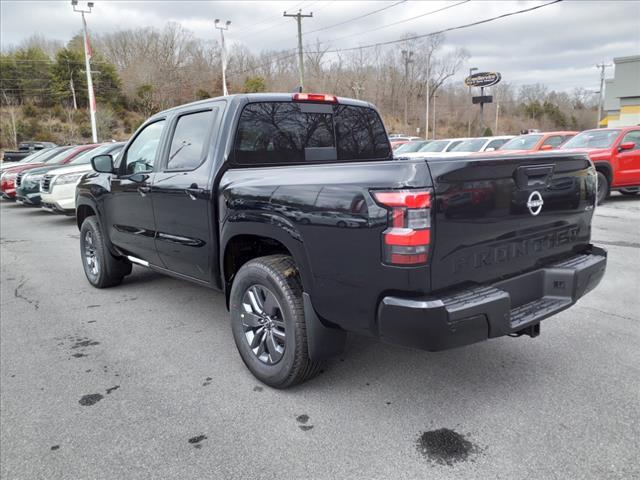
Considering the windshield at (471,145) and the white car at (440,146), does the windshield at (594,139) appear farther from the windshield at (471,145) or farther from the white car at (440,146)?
the white car at (440,146)

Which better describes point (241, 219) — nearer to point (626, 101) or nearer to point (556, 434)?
point (556, 434)

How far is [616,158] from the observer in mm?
11117

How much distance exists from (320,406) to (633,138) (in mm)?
11632

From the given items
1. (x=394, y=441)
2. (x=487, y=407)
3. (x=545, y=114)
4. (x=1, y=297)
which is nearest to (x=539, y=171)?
(x=487, y=407)

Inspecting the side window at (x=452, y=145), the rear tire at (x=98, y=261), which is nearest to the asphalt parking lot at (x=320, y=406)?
the rear tire at (x=98, y=261)

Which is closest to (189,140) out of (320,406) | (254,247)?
(254,247)

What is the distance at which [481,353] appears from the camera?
372 centimetres

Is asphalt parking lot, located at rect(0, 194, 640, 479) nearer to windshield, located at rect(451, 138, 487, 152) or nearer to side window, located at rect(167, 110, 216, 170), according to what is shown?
side window, located at rect(167, 110, 216, 170)

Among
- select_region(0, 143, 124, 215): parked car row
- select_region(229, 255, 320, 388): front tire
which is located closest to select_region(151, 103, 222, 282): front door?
select_region(229, 255, 320, 388): front tire

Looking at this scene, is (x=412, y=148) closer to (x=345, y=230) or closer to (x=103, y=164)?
(x=103, y=164)

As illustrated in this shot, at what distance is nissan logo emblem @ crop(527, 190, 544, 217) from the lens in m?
2.80

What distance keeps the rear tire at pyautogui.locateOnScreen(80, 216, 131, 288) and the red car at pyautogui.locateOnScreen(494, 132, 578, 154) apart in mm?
10705

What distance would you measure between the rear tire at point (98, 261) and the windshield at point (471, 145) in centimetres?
1366

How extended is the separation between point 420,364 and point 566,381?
0.95m
